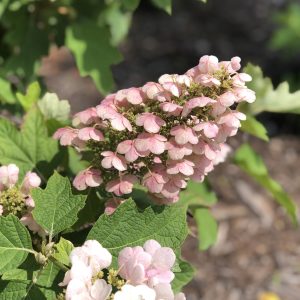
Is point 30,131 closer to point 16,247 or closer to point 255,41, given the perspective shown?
point 16,247

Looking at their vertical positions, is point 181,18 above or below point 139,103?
below

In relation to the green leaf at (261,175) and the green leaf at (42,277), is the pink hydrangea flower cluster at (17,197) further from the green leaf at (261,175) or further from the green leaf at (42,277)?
the green leaf at (261,175)

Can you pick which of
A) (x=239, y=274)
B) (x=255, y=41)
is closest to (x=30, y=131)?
(x=239, y=274)

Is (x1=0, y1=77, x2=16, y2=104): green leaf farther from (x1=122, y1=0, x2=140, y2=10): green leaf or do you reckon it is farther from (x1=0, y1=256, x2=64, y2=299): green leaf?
(x1=0, y1=256, x2=64, y2=299): green leaf

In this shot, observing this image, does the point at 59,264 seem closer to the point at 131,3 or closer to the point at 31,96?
the point at 31,96

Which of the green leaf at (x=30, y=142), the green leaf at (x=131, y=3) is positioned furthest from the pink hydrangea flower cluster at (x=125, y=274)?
the green leaf at (x=131, y=3)
